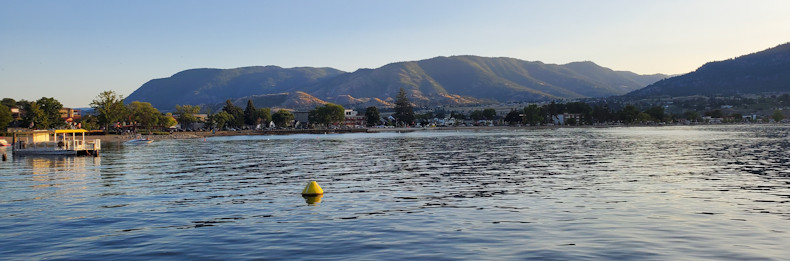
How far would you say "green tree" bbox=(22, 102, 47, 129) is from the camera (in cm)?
17512

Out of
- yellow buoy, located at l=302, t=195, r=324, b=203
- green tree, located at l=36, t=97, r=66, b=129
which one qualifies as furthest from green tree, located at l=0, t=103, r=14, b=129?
yellow buoy, located at l=302, t=195, r=324, b=203

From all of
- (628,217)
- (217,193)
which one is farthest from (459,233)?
(217,193)

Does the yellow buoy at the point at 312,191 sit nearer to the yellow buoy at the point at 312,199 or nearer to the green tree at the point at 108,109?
the yellow buoy at the point at 312,199

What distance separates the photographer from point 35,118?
177750 mm

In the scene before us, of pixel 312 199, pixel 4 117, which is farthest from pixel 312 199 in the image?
pixel 4 117

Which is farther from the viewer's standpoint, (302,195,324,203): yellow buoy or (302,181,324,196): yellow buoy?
(302,181,324,196): yellow buoy

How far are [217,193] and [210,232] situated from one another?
1373 centimetres

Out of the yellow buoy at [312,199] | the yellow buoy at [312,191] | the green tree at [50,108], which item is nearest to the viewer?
the yellow buoy at [312,199]

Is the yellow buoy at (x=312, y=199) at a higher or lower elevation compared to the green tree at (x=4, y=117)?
lower

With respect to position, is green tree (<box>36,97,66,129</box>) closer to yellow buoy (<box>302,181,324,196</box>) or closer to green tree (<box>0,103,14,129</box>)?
green tree (<box>0,103,14,129</box>)

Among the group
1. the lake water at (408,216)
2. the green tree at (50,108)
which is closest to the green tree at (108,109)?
the green tree at (50,108)

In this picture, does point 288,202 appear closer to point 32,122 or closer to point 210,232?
point 210,232

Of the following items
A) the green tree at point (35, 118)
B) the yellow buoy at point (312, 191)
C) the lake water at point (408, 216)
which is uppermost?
the green tree at point (35, 118)

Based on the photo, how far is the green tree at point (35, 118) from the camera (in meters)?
175
